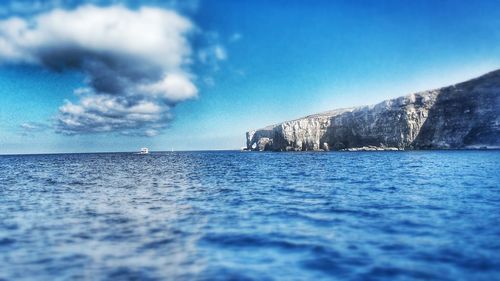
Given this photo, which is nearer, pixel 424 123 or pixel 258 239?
pixel 258 239

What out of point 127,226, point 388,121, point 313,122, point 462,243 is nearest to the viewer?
point 462,243

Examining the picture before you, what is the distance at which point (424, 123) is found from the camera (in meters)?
148

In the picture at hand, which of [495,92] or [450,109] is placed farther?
[450,109]

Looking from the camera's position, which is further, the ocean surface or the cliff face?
the cliff face

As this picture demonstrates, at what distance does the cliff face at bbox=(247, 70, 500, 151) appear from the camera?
129 metres

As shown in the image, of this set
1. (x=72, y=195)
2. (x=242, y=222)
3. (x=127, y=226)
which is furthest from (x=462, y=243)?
(x=72, y=195)

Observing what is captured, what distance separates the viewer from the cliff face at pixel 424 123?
129 m

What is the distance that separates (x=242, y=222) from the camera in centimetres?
1492

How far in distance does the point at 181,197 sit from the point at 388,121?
151m

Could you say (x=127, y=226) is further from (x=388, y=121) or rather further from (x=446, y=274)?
(x=388, y=121)

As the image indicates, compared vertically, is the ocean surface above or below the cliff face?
below

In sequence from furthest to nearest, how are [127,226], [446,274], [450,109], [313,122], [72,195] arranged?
[313,122] → [450,109] → [72,195] → [127,226] → [446,274]

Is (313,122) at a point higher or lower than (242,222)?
higher

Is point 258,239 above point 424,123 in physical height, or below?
below
